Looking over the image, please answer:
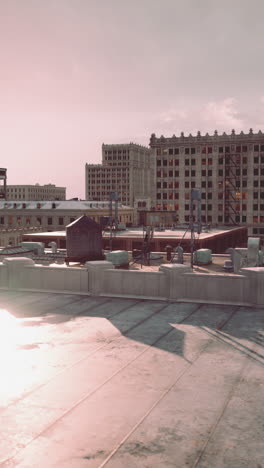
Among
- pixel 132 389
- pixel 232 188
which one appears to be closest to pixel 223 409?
pixel 132 389

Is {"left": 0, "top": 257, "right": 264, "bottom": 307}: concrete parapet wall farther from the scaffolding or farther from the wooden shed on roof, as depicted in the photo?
the scaffolding

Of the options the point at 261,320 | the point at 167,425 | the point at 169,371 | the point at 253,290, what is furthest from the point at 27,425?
the point at 253,290

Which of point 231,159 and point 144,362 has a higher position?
point 231,159

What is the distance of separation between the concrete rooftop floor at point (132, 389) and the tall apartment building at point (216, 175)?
13437cm

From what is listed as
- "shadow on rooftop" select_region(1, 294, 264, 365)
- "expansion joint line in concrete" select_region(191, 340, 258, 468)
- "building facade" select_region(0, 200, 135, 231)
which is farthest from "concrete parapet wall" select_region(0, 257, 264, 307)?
"building facade" select_region(0, 200, 135, 231)

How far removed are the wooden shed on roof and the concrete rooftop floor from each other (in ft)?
67.4

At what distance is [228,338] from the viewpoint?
16.0 m

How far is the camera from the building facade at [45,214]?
433 feet

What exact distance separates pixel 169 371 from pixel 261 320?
686cm

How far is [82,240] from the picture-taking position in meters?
40.2

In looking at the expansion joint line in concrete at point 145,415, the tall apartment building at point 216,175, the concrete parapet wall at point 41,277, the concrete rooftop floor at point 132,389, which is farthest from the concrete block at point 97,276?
the tall apartment building at point 216,175

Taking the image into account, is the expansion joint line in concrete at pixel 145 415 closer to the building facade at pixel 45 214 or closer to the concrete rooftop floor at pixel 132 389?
the concrete rooftop floor at pixel 132 389

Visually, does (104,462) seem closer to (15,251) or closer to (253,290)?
(253,290)

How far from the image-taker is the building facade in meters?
132
